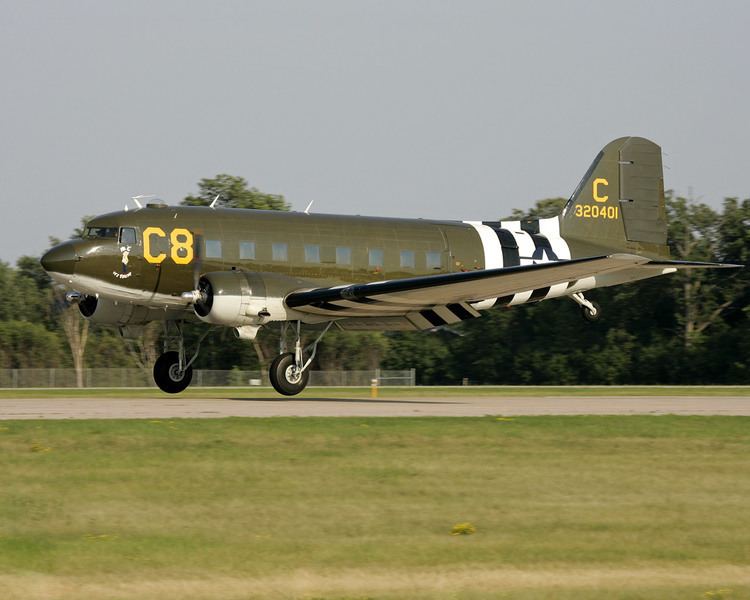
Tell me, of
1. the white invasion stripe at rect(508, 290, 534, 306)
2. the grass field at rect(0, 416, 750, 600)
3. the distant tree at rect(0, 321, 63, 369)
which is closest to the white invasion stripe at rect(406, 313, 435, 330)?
the white invasion stripe at rect(508, 290, 534, 306)

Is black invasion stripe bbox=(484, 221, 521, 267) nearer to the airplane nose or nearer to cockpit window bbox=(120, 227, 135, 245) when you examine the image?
cockpit window bbox=(120, 227, 135, 245)

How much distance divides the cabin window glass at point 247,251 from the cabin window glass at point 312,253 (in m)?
1.61

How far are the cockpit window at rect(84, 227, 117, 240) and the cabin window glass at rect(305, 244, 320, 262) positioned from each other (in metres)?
5.26

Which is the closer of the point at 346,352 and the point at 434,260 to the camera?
the point at 434,260

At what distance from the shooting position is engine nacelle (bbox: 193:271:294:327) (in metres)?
28.1

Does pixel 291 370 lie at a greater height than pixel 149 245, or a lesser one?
lesser

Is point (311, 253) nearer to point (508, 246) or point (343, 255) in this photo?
point (343, 255)

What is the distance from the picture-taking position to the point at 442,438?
67.7 feet

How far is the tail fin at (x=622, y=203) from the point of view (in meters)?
37.7

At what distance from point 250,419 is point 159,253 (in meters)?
8.64

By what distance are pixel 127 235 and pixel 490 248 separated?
1118 cm

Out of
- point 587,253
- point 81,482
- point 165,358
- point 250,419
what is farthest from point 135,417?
point 587,253

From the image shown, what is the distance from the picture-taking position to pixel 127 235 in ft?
96.8

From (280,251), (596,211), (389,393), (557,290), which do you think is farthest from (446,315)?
(389,393)
